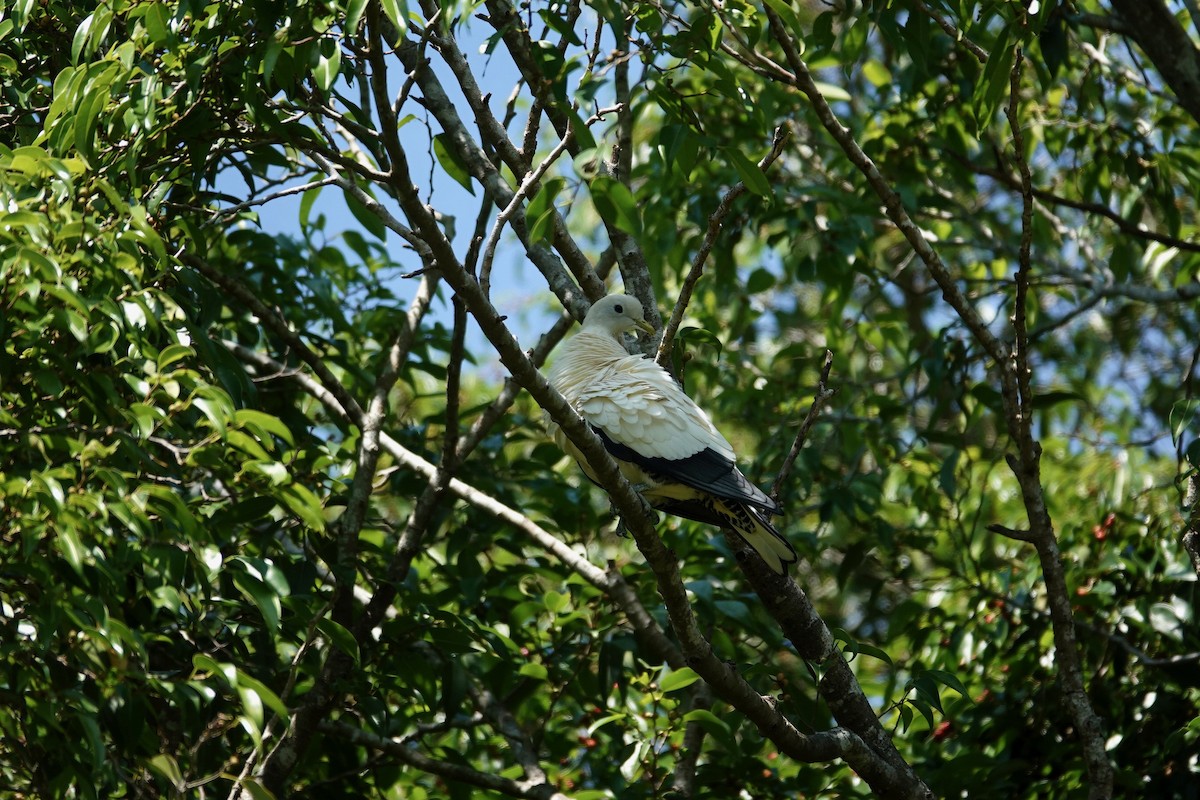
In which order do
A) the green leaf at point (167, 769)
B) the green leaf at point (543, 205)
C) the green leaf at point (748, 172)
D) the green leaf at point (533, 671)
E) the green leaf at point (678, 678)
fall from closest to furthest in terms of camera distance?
the green leaf at point (543, 205) → the green leaf at point (167, 769) → the green leaf at point (748, 172) → the green leaf at point (678, 678) → the green leaf at point (533, 671)

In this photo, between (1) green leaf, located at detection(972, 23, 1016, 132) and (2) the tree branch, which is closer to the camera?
(1) green leaf, located at detection(972, 23, 1016, 132)

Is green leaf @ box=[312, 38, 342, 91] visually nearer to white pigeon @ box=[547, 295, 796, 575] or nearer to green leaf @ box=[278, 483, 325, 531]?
green leaf @ box=[278, 483, 325, 531]

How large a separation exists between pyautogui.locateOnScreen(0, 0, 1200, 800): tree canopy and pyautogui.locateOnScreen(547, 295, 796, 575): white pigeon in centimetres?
14

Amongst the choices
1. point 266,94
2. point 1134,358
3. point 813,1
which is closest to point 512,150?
point 266,94

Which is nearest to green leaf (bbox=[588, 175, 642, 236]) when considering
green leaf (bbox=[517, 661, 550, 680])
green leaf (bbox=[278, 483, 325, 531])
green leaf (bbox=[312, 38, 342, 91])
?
green leaf (bbox=[312, 38, 342, 91])

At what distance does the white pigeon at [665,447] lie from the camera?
3.38 m

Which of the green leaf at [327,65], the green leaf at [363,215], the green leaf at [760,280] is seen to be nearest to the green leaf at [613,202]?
the green leaf at [327,65]

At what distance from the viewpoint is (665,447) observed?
11.8 feet

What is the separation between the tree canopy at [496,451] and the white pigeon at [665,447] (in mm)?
138

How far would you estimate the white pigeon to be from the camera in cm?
338

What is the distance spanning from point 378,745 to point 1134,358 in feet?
25.6

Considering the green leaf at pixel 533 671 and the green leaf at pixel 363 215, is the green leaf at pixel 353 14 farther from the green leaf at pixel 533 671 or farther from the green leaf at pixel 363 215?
the green leaf at pixel 533 671

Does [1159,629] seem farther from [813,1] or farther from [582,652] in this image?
[813,1]

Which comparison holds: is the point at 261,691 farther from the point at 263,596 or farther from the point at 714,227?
the point at 714,227
